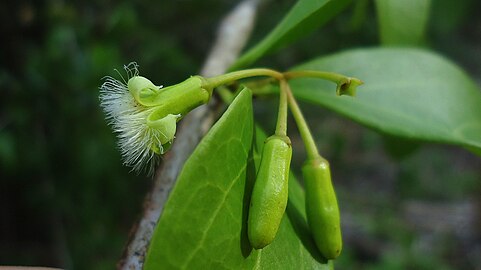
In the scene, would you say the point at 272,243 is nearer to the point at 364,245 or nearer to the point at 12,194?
the point at 12,194

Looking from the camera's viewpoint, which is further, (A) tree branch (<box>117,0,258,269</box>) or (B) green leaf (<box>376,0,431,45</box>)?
(B) green leaf (<box>376,0,431,45</box>)

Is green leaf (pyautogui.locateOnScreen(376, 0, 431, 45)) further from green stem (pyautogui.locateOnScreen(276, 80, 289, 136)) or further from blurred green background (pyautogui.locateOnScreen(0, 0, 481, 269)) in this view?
green stem (pyautogui.locateOnScreen(276, 80, 289, 136))

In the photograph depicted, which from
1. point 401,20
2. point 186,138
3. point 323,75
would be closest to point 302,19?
point 323,75

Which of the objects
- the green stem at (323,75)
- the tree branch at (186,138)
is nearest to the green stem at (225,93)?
the tree branch at (186,138)

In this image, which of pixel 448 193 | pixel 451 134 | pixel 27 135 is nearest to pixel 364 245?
pixel 448 193

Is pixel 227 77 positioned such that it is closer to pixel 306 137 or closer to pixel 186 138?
pixel 306 137

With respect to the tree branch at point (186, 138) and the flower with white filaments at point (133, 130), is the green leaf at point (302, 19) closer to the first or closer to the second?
the tree branch at point (186, 138)

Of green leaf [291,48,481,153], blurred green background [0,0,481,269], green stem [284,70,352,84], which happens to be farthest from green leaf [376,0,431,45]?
green stem [284,70,352,84]
